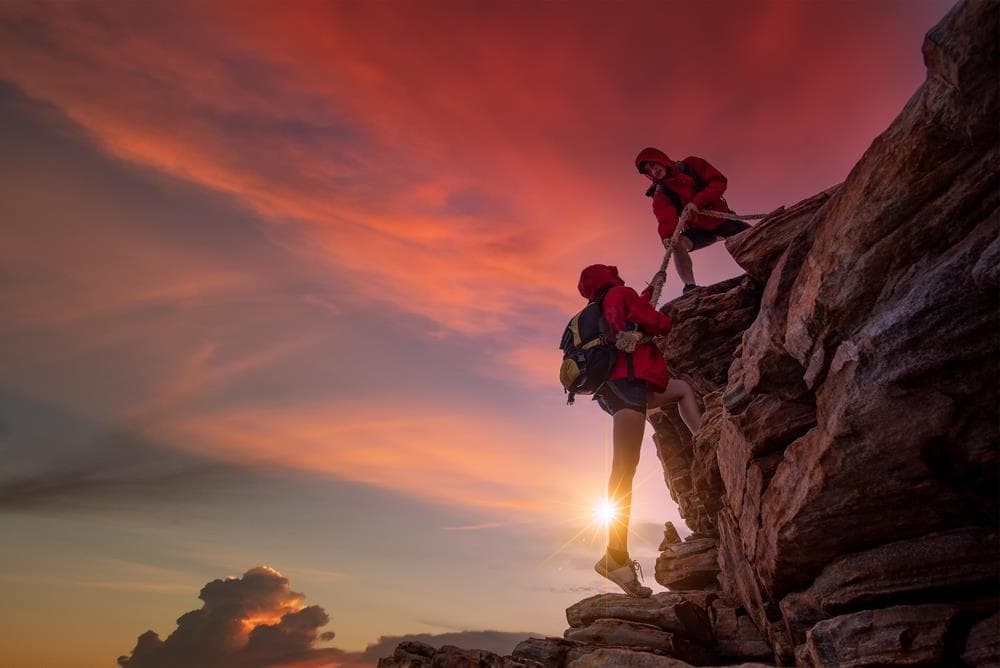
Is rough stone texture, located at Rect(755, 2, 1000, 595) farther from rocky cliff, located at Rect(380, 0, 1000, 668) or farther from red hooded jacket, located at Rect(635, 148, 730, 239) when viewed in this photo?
red hooded jacket, located at Rect(635, 148, 730, 239)

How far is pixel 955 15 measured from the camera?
671 cm

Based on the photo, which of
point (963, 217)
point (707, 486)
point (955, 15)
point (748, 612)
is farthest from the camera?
point (707, 486)

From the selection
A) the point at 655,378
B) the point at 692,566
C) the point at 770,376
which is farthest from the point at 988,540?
the point at 692,566

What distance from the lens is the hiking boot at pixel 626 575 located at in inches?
496

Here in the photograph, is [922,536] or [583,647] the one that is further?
[583,647]

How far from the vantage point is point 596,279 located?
550 inches

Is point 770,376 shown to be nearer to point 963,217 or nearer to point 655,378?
point 655,378

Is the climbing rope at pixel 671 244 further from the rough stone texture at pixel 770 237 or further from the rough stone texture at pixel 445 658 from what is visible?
the rough stone texture at pixel 445 658

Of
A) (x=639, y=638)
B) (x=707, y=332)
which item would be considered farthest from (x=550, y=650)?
(x=707, y=332)

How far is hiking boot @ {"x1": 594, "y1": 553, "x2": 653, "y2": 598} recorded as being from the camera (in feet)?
41.4

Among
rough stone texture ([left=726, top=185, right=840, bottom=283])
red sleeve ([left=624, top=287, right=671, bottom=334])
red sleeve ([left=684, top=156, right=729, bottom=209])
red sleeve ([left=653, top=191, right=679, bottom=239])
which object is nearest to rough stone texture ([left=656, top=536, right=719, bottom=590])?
red sleeve ([left=624, top=287, right=671, bottom=334])

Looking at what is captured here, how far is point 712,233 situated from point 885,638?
11.7 meters

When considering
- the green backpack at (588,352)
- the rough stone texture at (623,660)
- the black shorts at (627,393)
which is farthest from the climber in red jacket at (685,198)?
the rough stone texture at (623,660)

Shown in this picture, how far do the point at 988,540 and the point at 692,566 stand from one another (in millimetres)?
7570
